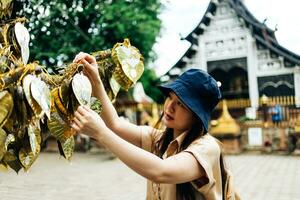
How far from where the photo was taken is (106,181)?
24.0 feet

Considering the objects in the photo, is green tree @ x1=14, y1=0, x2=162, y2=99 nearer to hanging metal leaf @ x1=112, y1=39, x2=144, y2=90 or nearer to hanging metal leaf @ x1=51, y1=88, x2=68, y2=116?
hanging metal leaf @ x1=112, y1=39, x2=144, y2=90

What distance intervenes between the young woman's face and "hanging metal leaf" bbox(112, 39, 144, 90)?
9.1 inches

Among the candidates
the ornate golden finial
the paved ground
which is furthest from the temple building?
the paved ground

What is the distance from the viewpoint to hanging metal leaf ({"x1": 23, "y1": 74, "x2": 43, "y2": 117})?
3.25 feet

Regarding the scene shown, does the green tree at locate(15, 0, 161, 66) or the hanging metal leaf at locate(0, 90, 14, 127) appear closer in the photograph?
the hanging metal leaf at locate(0, 90, 14, 127)

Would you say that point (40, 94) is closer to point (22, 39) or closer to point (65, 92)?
point (65, 92)

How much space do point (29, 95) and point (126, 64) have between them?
413mm

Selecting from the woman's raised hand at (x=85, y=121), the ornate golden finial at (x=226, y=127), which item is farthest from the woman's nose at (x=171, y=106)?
the ornate golden finial at (x=226, y=127)

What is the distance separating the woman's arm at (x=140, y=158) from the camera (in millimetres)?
1164

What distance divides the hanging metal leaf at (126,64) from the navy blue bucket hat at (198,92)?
20cm

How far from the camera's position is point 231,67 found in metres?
17.4

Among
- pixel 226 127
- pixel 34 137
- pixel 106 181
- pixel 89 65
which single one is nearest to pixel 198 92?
pixel 89 65

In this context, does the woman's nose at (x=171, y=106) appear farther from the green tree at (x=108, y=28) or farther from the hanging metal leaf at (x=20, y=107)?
the green tree at (x=108, y=28)

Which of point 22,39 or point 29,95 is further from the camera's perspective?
point 22,39
